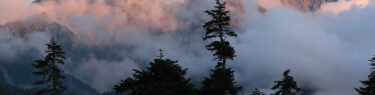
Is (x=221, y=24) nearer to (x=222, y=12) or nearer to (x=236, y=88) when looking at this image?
(x=222, y=12)

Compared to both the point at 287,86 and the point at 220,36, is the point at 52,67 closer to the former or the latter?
the point at 220,36

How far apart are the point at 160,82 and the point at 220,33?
1104cm

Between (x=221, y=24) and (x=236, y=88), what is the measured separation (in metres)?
7.96

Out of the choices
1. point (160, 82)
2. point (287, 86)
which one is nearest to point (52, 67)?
point (160, 82)

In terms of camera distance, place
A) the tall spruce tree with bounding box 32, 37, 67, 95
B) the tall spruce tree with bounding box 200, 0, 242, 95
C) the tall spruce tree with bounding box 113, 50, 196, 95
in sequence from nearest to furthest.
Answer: the tall spruce tree with bounding box 113, 50, 196, 95 → the tall spruce tree with bounding box 200, 0, 242, 95 → the tall spruce tree with bounding box 32, 37, 67, 95

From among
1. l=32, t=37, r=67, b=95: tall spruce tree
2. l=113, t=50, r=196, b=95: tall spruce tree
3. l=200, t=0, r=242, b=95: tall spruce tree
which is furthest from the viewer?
l=32, t=37, r=67, b=95: tall spruce tree

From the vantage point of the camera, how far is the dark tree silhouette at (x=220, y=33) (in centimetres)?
3519

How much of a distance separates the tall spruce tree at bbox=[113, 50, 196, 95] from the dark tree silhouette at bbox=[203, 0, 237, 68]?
6.94m

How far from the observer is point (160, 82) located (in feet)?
88.1

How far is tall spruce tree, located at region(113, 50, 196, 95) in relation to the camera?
26.8 meters

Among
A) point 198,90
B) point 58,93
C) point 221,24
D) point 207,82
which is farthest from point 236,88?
point 58,93

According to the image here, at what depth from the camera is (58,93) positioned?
135ft

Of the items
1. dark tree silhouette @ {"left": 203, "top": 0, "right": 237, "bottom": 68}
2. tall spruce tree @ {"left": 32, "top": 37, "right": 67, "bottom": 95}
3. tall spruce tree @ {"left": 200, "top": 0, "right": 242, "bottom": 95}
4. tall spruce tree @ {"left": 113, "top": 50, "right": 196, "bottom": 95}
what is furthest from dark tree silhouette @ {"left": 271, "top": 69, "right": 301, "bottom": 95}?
tall spruce tree @ {"left": 32, "top": 37, "right": 67, "bottom": 95}

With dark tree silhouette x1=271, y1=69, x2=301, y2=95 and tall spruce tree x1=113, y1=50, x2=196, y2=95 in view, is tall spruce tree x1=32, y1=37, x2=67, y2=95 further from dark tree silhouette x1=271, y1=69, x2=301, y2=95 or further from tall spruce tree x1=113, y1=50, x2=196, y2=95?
dark tree silhouette x1=271, y1=69, x2=301, y2=95
